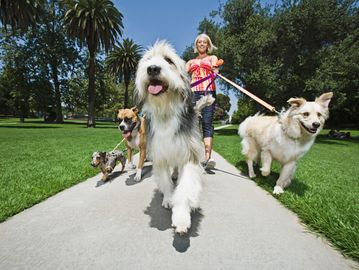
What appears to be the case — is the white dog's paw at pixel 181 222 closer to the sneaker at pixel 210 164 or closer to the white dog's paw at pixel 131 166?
the sneaker at pixel 210 164

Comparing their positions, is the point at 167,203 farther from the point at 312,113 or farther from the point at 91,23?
the point at 91,23

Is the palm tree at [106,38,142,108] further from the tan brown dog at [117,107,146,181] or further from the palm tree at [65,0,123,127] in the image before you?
the tan brown dog at [117,107,146,181]

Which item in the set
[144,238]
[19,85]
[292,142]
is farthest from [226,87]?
[19,85]

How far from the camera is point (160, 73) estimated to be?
2.73 metres

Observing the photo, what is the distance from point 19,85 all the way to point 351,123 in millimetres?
54005

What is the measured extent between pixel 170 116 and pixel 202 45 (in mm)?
2517

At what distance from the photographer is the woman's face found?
4863 millimetres

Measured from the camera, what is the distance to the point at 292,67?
1970 cm

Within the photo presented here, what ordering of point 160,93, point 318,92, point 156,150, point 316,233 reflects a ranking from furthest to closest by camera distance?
point 318,92 < point 156,150 < point 160,93 < point 316,233

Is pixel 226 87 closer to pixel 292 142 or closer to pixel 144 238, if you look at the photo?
pixel 292 142

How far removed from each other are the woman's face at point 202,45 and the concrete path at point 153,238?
2890mm

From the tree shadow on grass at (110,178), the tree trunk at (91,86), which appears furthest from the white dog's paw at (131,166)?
the tree trunk at (91,86)

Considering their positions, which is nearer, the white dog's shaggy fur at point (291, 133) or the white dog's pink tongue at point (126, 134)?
the white dog's shaggy fur at point (291, 133)

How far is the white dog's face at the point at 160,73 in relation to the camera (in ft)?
9.07
